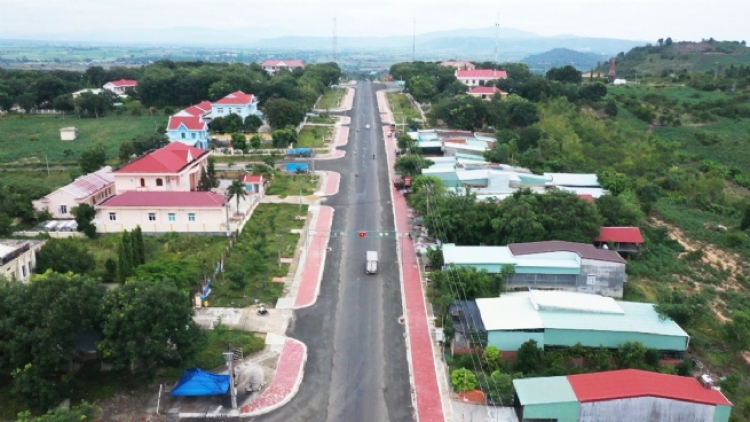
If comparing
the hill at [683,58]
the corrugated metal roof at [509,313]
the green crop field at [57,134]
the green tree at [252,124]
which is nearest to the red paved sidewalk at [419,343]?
the corrugated metal roof at [509,313]

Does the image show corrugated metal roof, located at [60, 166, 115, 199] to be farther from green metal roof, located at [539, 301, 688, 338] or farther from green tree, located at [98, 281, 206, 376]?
green metal roof, located at [539, 301, 688, 338]

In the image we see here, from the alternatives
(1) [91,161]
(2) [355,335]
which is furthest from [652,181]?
(1) [91,161]

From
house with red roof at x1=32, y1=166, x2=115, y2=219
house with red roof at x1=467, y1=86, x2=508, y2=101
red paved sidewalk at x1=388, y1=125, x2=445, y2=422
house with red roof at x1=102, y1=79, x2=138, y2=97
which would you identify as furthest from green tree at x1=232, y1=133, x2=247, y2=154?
house with red roof at x1=102, y1=79, x2=138, y2=97

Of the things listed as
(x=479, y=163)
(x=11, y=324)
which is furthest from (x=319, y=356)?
(x=479, y=163)

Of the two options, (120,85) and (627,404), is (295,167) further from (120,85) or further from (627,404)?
(120,85)

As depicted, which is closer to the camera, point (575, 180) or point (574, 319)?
point (574, 319)

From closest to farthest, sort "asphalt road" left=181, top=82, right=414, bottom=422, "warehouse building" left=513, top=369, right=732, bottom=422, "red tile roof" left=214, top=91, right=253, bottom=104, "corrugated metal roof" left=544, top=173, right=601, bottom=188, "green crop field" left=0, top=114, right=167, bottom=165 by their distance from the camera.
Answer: "warehouse building" left=513, top=369, right=732, bottom=422
"asphalt road" left=181, top=82, right=414, bottom=422
"corrugated metal roof" left=544, top=173, right=601, bottom=188
"green crop field" left=0, top=114, right=167, bottom=165
"red tile roof" left=214, top=91, right=253, bottom=104

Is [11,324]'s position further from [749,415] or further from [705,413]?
[749,415]
